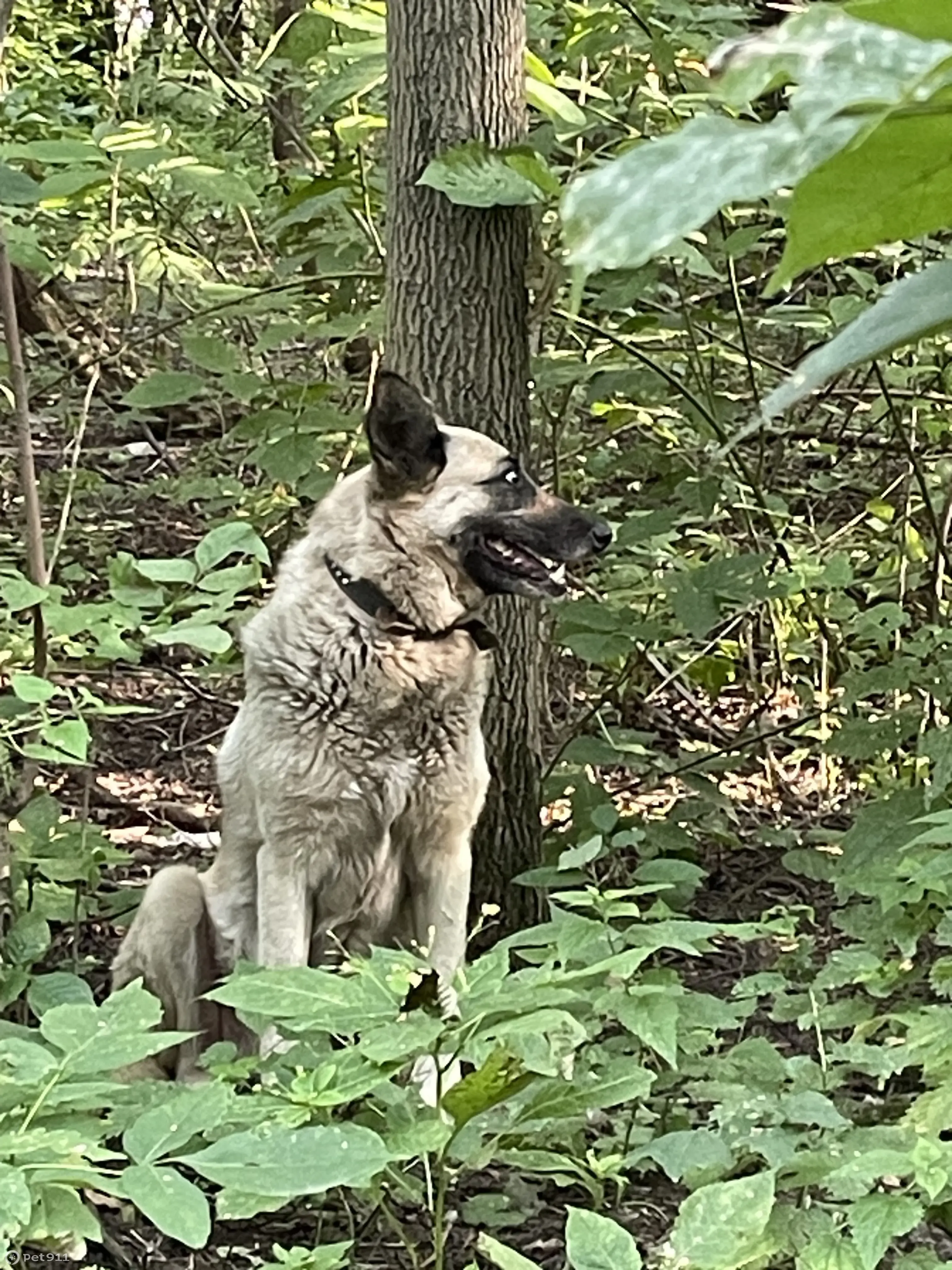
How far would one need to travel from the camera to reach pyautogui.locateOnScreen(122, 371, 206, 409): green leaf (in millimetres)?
4551

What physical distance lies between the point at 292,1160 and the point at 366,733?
217 centimetres

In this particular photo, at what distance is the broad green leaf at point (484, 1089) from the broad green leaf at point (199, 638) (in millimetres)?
943

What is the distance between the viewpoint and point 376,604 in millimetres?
3992

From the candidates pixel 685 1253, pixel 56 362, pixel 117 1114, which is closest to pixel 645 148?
pixel 685 1253

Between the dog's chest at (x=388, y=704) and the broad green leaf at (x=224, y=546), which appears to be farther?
the dog's chest at (x=388, y=704)

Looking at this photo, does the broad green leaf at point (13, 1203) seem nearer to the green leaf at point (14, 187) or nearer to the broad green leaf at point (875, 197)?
the broad green leaf at point (875, 197)

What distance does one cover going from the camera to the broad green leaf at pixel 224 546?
297cm

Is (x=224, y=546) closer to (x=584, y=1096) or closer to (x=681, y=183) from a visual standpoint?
(x=584, y=1096)

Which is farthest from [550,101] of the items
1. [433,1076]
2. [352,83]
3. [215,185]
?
[433,1076]

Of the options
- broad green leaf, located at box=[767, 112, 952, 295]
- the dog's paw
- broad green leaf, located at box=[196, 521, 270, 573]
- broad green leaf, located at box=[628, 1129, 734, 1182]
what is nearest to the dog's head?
broad green leaf, located at box=[196, 521, 270, 573]

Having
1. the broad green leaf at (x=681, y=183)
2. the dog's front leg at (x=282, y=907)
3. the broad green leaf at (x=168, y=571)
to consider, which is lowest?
the dog's front leg at (x=282, y=907)

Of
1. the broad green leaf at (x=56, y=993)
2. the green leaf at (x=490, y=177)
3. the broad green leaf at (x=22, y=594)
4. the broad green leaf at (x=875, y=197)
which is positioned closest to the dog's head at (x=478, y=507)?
the green leaf at (x=490, y=177)

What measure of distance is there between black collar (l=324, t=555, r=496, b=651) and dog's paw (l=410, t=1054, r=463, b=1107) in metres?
1.05

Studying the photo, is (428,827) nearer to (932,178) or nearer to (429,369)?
(429,369)
